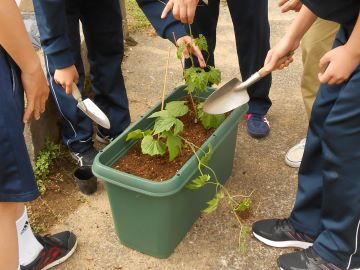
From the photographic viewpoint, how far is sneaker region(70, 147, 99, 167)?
93.8 inches

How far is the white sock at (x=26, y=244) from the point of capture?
173 centimetres

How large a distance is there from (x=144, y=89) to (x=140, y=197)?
160 centimetres

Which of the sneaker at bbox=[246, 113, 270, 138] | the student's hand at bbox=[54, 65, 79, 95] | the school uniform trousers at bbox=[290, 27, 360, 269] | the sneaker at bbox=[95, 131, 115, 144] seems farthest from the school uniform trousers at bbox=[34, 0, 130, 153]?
the school uniform trousers at bbox=[290, 27, 360, 269]

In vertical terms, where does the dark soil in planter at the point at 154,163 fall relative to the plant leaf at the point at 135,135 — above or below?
below

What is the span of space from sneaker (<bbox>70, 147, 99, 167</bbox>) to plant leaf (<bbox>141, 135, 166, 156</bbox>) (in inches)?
27.5

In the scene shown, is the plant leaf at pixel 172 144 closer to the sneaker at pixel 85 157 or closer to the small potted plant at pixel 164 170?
the small potted plant at pixel 164 170

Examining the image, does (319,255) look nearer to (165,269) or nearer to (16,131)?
(165,269)

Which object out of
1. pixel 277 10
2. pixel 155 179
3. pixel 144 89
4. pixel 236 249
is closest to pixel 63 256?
pixel 155 179

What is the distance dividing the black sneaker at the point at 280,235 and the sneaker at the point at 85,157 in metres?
0.95

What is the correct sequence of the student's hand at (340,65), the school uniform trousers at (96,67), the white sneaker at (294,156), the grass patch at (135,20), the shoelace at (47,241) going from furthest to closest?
the grass patch at (135,20) → the white sneaker at (294,156) → the school uniform trousers at (96,67) → the shoelace at (47,241) → the student's hand at (340,65)

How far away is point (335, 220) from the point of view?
1.65m

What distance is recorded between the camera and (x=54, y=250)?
191cm

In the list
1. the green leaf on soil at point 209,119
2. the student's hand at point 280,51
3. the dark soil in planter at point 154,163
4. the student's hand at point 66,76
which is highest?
the student's hand at point 280,51

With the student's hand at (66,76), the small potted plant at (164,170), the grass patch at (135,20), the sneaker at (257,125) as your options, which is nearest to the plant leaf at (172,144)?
the small potted plant at (164,170)
